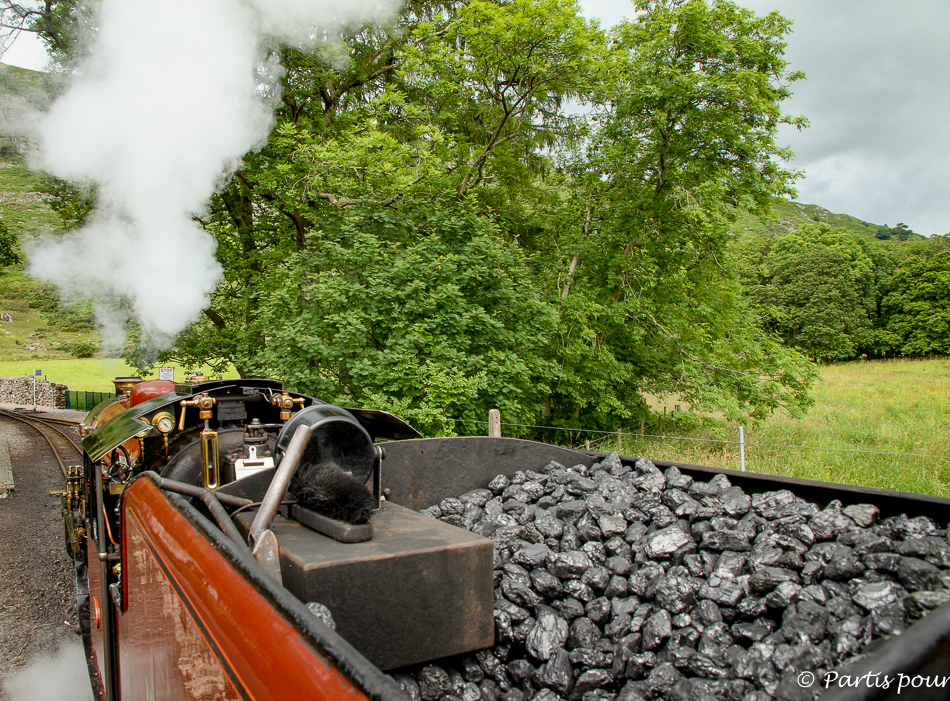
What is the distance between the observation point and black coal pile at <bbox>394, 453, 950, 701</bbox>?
203cm

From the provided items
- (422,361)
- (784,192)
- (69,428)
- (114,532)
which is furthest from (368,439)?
(69,428)

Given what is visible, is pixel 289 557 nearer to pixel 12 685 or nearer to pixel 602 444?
pixel 12 685

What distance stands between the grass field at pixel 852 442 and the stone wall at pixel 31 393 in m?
25.6

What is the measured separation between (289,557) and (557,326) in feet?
25.4

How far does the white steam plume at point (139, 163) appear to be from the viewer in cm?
709

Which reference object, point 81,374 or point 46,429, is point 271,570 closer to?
point 46,429

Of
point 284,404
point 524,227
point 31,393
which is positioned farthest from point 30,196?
point 31,393

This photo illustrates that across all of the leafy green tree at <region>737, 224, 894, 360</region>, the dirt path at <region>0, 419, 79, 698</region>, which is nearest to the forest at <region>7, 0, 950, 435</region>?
the dirt path at <region>0, 419, 79, 698</region>

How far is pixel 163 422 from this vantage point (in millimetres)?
3641

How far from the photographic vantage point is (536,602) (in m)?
2.54

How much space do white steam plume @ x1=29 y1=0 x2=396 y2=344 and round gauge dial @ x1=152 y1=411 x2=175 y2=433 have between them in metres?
4.20

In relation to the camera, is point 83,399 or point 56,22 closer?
point 56,22

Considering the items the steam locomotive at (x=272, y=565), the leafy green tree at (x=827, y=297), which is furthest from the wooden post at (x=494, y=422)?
the leafy green tree at (x=827, y=297)

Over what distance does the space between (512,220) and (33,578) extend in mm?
9114
